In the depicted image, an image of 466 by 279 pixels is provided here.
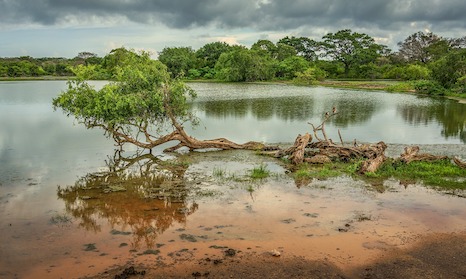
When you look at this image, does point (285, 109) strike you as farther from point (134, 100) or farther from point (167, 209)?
point (167, 209)

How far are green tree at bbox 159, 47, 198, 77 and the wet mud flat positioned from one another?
277 ft

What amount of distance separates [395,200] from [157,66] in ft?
44.5

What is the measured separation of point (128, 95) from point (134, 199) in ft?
24.1

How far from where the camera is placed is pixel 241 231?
10.5 m

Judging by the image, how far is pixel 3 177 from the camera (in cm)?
1598

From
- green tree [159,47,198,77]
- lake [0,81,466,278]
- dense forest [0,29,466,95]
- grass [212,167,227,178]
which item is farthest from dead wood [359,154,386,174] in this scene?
green tree [159,47,198,77]

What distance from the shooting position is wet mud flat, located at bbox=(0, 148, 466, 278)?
8.59m

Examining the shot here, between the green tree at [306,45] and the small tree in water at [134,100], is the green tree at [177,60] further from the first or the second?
the small tree in water at [134,100]

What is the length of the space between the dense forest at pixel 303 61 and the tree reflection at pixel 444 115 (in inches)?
1263

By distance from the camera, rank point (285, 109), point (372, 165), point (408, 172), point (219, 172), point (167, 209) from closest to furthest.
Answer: point (167, 209)
point (408, 172)
point (372, 165)
point (219, 172)
point (285, 109)

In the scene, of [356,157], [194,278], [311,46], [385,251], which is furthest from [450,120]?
[311,46]

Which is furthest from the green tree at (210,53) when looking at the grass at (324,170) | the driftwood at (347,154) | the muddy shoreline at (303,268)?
the muddy shoreline at (303,268)

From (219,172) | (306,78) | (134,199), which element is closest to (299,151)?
(219,172)

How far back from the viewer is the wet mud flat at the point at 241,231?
28.2ft
